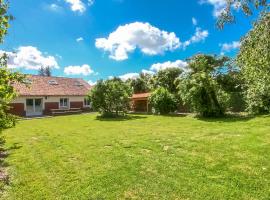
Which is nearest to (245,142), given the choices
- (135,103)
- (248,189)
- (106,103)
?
(248,189)

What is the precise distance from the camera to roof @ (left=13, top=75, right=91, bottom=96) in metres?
30.8

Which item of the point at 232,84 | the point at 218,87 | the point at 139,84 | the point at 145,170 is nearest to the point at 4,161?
the point at 145,170

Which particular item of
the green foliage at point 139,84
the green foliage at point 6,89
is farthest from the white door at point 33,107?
the green foliage at point 6,89

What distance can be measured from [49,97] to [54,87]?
101 inches

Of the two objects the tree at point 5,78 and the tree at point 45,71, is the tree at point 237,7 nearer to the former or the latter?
the tree at point 5,78

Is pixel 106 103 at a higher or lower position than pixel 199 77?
lower

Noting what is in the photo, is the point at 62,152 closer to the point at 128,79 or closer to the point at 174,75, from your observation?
the point at 174,75

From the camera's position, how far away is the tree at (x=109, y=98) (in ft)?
82.0

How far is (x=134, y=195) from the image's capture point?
17.5ft

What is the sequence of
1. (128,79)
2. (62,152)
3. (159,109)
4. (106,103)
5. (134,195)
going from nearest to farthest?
(134,195) → (62,152) → (106,103) → (159,109) → (128,79)

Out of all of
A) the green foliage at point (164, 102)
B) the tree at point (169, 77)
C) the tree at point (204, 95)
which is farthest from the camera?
the tree at point (169, 77)

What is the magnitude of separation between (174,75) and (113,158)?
32.0m

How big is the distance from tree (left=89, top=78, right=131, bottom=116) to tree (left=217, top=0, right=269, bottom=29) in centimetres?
1837

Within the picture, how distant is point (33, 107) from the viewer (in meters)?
31.0
